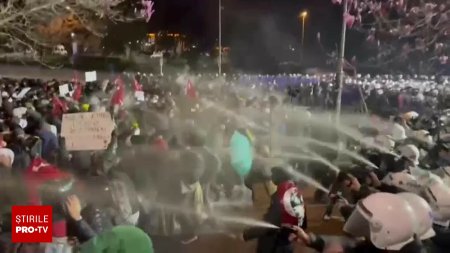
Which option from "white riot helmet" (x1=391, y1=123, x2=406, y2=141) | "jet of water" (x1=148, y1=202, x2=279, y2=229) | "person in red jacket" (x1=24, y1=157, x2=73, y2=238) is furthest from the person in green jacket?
"white riot helmet" (x1=391, y1=123, x2=406, y2=141)

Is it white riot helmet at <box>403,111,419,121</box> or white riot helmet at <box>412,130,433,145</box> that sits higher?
white riot helmet at <box>403,111,419,121</box>

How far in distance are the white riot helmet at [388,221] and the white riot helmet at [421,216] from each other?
4 centimetres

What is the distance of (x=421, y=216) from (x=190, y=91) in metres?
1.29

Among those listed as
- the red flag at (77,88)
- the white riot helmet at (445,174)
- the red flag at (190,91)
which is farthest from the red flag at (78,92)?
the white riot helmet at (445,174)

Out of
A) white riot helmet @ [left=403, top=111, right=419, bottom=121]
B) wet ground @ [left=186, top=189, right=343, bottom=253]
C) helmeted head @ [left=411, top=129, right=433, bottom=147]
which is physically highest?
white riot helmet @ [left=403, top=111, right=419, bottom=121]

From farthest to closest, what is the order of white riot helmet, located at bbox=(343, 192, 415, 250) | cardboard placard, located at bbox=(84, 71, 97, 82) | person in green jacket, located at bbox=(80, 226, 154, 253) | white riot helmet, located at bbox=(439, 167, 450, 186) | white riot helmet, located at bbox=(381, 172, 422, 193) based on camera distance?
1. cardboard placard, located at bbox=(84, 71, 97, 82)
2. white riot helmet, located at bbox=(439, 167, 450, 186)
3. white riot helmet, located at bbox=(381, 172, 422, 193)
4. person in green jacket, located at bbox=(80, 226, 154, 253)
5. white riot helmet, located at bbox=(343, 192, 415, 250)

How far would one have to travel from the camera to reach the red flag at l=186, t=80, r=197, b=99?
261cm

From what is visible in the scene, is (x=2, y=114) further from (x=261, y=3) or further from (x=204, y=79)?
(x=261, y=3)

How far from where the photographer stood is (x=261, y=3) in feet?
7.97

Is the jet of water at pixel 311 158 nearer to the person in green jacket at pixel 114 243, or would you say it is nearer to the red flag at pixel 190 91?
the red flag at pixel 190 91

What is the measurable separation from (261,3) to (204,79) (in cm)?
41

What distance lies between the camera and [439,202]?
2.00m

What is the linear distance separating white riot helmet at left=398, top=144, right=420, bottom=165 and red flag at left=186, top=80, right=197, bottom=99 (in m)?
0.98

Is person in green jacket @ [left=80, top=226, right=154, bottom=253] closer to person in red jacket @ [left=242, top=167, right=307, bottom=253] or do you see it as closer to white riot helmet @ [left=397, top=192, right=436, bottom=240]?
person in red jacket @ [left=242, top=167, right=307, bottom=253]
